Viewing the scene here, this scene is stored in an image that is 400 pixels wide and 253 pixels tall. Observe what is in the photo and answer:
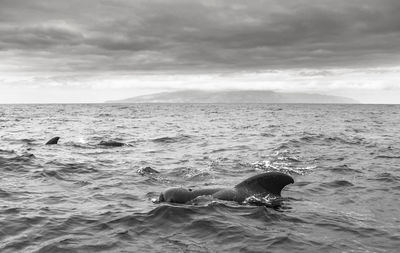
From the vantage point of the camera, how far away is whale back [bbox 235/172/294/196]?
13859 mm

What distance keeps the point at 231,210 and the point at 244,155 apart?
13.2 m

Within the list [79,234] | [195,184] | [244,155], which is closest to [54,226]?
[79,234]

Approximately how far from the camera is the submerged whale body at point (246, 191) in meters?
13.9

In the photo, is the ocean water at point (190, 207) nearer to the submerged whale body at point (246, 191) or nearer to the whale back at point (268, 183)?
the submerged whale body at point (246, 191)

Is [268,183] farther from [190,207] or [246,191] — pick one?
[190,207]

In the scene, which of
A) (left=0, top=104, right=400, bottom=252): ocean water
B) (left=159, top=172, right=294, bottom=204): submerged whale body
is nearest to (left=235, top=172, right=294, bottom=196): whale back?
(left=159, top=172, right=294, bottom=204): submerged whale body

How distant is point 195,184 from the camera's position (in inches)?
672

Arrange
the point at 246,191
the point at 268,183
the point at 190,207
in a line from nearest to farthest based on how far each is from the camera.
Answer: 1. the point at 190,207
2. the point at 268,183
3. the point at 246,191

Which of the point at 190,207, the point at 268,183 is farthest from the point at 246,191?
the point at 190,207

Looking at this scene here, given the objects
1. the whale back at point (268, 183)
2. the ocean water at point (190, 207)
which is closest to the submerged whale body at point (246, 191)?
the whale back at point (268, 183)

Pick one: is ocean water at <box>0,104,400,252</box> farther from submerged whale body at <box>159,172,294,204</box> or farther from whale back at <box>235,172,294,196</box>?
whale back at <box>235,172,294,196</box>

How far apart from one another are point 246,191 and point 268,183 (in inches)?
32.7

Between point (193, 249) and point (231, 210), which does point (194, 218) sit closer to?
point (231, 210)

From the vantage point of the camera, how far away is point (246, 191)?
1420 cm
